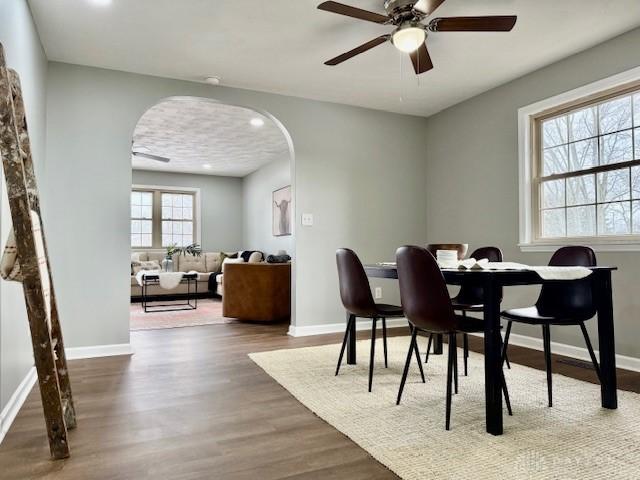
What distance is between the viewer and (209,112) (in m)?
5.34

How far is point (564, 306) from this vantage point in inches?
104

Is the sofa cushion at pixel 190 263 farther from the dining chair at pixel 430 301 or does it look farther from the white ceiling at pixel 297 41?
the dining chair at pixel 430 301

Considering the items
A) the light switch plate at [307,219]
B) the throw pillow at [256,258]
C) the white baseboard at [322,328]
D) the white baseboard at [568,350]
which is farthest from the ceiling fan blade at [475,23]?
the throw pillow at [256,258]

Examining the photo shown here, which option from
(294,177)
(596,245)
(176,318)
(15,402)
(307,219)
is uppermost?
(294,177)

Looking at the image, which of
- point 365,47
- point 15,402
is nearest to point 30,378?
point 15,402

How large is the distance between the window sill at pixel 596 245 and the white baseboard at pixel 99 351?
11.7 ft

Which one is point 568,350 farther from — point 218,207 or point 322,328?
point 218,207

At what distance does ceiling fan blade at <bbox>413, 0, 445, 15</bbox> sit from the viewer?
7.86 ft

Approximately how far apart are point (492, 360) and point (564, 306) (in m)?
0.92

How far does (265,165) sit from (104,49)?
5.00 meters

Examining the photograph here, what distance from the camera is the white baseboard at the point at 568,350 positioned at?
126 inches

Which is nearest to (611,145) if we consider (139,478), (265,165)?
(139,478)

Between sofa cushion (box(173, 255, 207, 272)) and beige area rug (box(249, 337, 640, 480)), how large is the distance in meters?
5.79

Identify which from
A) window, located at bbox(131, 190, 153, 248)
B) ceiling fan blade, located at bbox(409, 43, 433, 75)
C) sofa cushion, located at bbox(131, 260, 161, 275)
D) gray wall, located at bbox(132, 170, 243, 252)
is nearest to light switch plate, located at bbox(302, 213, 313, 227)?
ceiling fan blade, located at bbox(409, 43, 433, 75)
